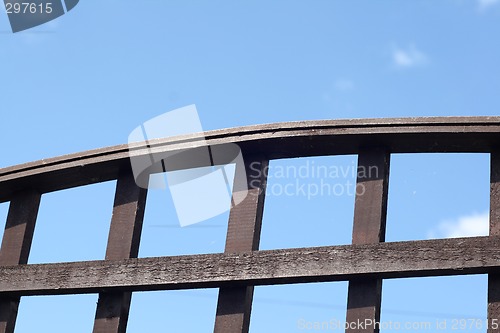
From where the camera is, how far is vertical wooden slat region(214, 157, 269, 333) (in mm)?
4527

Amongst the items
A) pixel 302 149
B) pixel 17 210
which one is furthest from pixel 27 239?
pixel 302 149

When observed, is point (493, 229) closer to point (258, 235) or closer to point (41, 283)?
point (258, 235)

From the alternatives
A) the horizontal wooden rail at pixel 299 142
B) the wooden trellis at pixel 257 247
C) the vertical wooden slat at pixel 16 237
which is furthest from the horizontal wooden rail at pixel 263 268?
the horizontal wooden rail at pixel 299 142

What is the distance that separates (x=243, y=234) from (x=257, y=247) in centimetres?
10

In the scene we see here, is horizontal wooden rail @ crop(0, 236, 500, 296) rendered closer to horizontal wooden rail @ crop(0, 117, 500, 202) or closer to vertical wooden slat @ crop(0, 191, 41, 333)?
vertical wooden slat @ crop(0, 191, 41, 333)

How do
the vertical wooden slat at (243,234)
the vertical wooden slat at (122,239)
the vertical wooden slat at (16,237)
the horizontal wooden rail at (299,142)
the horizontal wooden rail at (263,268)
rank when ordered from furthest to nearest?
the vertical wooden slat at (16,237)
the vertical wooden slat at (122,239)
the horizontal wooden rail at (299,142)
the vertical wooden slat at (243,234)
the horizontal wooden rail at (263,268)

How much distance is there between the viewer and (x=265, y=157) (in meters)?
4.96

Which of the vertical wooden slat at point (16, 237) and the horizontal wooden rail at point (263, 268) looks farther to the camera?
the vertical wooden slat at point (16, 237)

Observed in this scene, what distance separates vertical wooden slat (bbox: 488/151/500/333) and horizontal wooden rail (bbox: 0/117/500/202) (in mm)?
120

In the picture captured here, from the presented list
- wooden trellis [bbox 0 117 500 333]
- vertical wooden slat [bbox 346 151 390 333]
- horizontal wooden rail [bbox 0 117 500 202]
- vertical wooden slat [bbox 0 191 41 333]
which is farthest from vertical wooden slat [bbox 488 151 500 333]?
vertical wooden slat [bbox 0 191 41 333]

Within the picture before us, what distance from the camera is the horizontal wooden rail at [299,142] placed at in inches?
183

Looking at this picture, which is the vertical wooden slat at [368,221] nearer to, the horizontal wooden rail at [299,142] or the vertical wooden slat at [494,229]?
the horizontal wooden rail at [299,142]

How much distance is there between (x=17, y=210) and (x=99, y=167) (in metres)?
0.61

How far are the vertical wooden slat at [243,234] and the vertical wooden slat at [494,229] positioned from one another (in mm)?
1148
